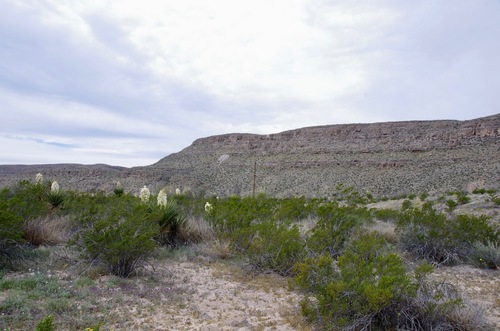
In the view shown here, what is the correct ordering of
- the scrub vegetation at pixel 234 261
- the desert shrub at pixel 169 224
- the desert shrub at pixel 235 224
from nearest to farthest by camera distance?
the scrub vegetation at pixel 234 261, the desert shrub at pixel 235 224, the desert shrub at pixel 169 224

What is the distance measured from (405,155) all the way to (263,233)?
4622cm

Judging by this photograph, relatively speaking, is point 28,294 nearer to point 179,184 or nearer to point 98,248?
point 98,248

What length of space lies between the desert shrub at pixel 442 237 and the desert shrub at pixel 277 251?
309 cm

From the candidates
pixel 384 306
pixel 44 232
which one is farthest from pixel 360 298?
pixel 44 232

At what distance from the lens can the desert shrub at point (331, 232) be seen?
7281mm

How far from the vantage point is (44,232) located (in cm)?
786

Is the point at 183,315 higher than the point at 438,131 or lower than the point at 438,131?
lower

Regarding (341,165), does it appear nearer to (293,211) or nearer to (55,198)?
(293,211)

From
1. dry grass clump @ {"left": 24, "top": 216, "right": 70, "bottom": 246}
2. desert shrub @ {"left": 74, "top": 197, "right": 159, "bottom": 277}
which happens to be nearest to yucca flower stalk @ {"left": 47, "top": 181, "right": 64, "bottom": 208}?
dry grass clump @ {"left": 24, "top": 216, "right": 70, "bottom": 246}

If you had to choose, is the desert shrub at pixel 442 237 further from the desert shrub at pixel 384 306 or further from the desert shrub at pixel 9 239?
the desert shrub at pixel 9 239

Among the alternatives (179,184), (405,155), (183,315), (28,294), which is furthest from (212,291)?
(405,155)

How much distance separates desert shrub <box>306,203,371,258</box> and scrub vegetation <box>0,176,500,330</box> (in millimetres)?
31

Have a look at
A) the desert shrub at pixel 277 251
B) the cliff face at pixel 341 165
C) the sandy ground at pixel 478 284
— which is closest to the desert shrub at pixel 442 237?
the sandy ground at pixel 478 284

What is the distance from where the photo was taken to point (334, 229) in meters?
8.16
